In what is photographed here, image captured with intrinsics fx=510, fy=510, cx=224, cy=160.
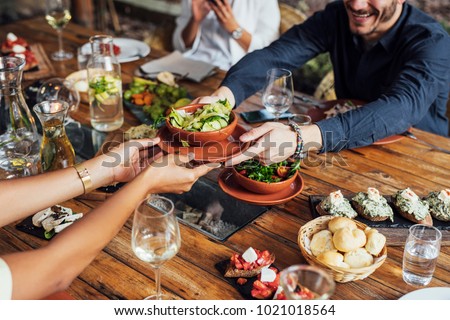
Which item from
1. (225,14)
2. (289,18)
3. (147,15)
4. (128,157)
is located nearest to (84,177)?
(128,157)

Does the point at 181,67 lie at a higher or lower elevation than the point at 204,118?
lower

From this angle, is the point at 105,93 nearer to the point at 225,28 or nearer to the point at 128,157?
the point at 128,157

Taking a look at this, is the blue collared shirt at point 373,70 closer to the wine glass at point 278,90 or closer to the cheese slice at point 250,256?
the wine glass at point 278,90

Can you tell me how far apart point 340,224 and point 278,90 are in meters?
0.75

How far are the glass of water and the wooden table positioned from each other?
27 millimetres

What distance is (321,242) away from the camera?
1347mm

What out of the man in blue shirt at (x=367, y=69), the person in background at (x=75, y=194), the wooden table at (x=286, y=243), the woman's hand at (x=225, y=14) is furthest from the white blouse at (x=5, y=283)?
the woman's hand at (x=225, y=14)

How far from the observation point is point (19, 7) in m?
6.04

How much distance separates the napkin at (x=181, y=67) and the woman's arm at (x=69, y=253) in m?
1.37

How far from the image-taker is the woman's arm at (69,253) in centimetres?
110
